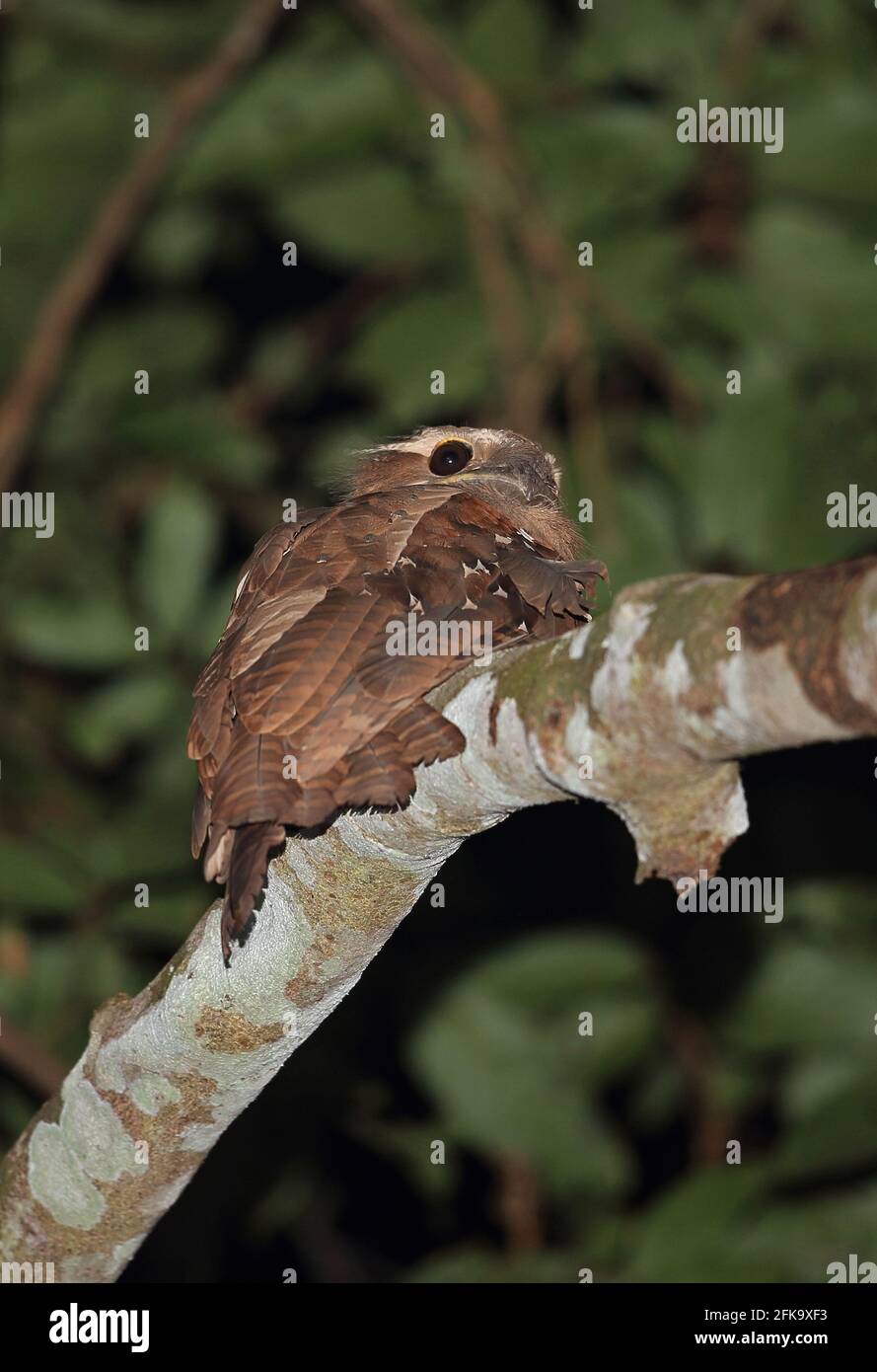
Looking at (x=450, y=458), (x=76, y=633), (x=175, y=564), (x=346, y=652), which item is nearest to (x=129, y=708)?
(x=76, y=633)

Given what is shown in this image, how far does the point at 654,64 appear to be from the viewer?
237 inches

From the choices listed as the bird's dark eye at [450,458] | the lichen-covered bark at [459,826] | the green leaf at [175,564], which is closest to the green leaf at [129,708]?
the green leaf at [175,564]

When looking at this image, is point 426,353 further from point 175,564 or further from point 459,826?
point 459,826

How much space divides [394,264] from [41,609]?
76.9 inches

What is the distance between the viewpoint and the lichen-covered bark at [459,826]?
192 centimetres

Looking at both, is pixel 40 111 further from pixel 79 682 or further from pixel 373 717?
pixel 373 717

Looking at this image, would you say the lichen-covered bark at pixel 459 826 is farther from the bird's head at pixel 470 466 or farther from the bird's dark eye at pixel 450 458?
the bird's dark eye at pixel 450 458

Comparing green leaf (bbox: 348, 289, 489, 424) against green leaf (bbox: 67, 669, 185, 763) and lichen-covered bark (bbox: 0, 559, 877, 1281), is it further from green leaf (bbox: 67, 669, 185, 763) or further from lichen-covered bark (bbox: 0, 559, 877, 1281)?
lichen-covered bark (bbox: 0, 559, 877, 1281)

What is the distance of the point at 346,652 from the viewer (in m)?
2.89

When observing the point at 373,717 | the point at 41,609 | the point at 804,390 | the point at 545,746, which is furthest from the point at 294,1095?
the point at 545,746

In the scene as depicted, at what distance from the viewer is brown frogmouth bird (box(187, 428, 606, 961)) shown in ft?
8.68

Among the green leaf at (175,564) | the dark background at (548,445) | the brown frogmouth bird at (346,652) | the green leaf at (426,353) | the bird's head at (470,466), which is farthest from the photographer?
the green leaf at (426,353)

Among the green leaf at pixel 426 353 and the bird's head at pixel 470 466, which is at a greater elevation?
the green leaf at pixel 426 353

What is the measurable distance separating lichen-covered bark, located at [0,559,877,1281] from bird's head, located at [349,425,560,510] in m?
1.61
